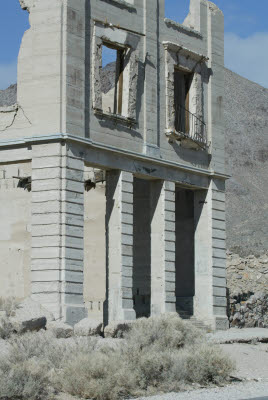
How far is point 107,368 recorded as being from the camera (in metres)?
15.1

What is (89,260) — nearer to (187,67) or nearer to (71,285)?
(71,285)

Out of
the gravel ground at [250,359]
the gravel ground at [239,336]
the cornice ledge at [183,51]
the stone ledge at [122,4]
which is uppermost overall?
the stone ledge at [122,4]

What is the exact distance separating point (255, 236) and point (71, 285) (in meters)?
29.6

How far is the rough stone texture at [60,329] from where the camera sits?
2139 centimetres

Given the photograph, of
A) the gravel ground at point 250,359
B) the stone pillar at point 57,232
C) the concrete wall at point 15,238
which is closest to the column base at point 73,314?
the stone pillar at point 57,232

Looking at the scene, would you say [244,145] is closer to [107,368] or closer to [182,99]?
[182,99]

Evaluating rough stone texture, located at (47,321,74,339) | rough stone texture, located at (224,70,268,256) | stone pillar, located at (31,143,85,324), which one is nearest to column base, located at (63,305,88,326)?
stone pillar, located at (31,143,85,324)

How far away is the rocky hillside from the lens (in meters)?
70.0

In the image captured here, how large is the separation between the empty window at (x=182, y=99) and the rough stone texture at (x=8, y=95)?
42.5 metres

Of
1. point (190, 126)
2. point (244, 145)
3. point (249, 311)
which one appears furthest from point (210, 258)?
point (244, 145)

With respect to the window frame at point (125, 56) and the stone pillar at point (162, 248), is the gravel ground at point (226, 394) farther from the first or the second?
the window frame at point (125, 56)

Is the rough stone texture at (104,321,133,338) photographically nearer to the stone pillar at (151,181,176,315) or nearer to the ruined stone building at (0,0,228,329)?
the ruined stone building at (0,0,228,329)

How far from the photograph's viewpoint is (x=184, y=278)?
31109mm

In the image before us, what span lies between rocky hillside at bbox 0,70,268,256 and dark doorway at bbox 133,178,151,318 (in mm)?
25884
